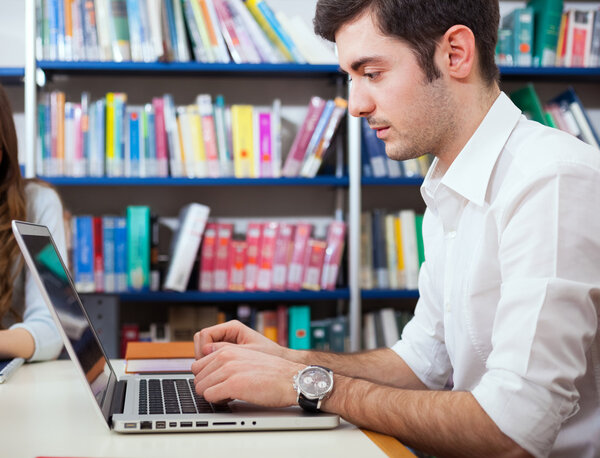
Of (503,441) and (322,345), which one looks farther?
(322,345)

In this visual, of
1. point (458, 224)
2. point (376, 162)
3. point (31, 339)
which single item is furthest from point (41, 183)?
point (376, 162)

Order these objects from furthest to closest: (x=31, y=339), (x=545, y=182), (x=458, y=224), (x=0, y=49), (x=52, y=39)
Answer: (x=0, y=49) → (x=52, y=39) → (x=31, y=339) → (x=458, y=224) → (x=545, y=182)

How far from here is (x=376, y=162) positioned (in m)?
2.69

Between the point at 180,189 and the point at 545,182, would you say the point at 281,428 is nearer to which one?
the point at 545,182

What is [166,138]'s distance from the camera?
2592 millimetres

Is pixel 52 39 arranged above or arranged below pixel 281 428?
above

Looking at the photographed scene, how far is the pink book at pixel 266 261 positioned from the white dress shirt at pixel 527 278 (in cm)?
154

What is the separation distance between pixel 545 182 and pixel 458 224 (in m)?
0.24

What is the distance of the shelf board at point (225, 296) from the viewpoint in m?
2.54

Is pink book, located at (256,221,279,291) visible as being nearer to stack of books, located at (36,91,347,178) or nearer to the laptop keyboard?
stack of books, located at (36,91,347,178)

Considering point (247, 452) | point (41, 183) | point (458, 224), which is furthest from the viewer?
point (41, 183)

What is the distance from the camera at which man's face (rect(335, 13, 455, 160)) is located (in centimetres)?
108

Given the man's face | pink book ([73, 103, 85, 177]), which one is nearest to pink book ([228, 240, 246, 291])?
pink book ([73, 103, 85, 177])

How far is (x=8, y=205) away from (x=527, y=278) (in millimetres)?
1287
